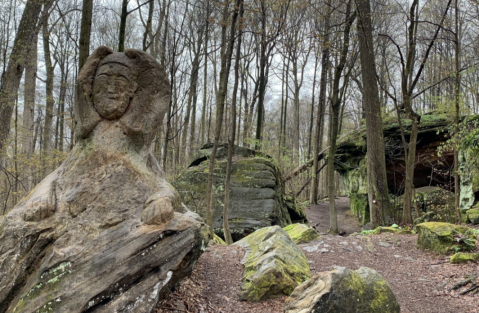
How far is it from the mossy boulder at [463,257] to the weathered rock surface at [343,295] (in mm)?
2870

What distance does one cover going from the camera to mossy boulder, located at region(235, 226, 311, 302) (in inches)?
169

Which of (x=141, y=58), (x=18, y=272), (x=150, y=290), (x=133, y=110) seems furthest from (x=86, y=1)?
(x=150, y=290)

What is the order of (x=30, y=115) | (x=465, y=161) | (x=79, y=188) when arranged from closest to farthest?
(x=79, y=188), (x=465, y=161), (x=30, y=115)

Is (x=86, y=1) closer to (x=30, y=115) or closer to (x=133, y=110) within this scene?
(x=133, y=110)

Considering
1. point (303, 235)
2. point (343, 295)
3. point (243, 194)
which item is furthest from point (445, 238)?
point (243, 194)

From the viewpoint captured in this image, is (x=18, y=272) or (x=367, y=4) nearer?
(x=18, y=272)

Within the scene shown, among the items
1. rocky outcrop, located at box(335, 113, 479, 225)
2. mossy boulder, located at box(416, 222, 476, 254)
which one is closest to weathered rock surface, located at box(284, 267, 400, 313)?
mossy boulder, located at box(416, 222, 476, 254)

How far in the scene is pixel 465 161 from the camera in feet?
37.3

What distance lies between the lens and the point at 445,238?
20.2 ft

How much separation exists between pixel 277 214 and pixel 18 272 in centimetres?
810

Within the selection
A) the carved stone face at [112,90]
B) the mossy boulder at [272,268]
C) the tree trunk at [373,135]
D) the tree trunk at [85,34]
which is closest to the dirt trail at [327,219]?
the tree trunk at [373,135]

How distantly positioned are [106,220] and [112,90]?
1.69 metres

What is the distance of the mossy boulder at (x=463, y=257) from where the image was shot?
17.7ft

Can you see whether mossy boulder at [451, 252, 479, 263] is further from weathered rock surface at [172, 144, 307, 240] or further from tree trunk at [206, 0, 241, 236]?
tree trunk at [206, 0, 241, 236]
